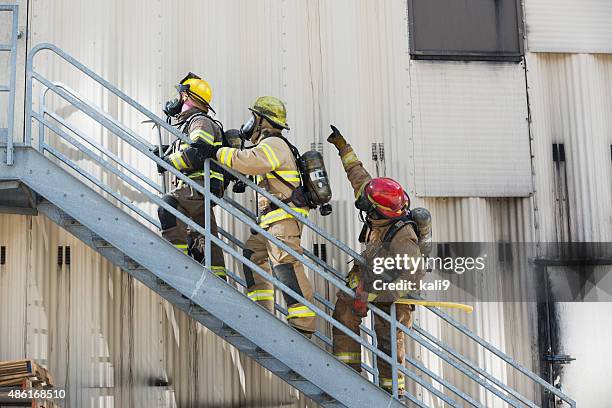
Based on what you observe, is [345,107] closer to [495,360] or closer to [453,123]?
[453,123]

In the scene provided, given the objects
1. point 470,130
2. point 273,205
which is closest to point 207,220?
point 273,205

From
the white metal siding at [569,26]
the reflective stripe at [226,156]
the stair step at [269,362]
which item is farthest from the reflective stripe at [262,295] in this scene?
the white metal siding at [569,26]

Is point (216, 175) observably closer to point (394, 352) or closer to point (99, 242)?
point (99, 242)

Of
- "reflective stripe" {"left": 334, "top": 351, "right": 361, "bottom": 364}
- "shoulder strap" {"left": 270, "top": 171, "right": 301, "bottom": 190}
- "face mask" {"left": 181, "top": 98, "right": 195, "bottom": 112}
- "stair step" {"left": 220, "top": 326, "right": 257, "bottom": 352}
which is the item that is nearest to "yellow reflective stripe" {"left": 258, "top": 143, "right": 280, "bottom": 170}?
"shoulder strap" {"left": 270, "top": 171, "right": 301, "bottom": 190}

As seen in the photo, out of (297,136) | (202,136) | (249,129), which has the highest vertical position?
(297,136)

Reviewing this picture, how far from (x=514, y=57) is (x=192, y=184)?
4.39 metres

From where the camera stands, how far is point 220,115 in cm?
862

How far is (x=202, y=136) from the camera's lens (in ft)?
22.3

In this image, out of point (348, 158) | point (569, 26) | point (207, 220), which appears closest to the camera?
point (207, 220)

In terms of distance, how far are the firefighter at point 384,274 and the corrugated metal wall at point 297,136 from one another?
53.8 inches

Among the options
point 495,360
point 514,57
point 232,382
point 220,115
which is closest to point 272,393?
point 232,382

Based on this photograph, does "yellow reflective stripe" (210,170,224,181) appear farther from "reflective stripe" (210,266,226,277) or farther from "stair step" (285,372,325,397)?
"stair step" (285,372,325,397)

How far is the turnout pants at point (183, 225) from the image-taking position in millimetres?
7266

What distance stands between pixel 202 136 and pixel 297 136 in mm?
2053
